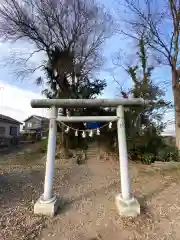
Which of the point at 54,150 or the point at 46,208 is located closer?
the point at 46,208

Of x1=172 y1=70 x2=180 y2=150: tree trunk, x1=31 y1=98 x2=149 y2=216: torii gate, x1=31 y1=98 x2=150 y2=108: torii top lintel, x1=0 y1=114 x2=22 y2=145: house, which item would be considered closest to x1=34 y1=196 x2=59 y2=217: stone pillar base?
x1=31 y1=98 x2=149 y2=216: torii gate

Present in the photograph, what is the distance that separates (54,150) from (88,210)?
5.28 feet

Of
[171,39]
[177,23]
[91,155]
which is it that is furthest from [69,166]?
[177,23]

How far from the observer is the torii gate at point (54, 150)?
4.63 meters

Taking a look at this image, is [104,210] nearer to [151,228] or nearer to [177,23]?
[151,228]

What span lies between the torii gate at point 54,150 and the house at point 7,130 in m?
14.9

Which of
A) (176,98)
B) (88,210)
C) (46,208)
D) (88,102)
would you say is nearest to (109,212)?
(88,210)

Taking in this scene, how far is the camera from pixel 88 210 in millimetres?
4934

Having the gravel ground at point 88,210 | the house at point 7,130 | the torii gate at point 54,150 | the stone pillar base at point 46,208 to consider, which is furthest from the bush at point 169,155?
the house at point 7,130

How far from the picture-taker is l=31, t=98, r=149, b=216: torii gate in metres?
4.63

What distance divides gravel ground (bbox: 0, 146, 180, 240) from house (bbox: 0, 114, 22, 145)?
13198 mm

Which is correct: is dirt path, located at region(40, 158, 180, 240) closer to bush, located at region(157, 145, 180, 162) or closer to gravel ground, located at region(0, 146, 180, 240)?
gravel ground, located at region(0, 146, 180, 240)

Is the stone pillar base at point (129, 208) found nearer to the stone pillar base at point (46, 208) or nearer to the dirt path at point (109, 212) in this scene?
the dirt path at point (109, 212)

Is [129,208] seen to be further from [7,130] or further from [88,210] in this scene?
[7,130]
